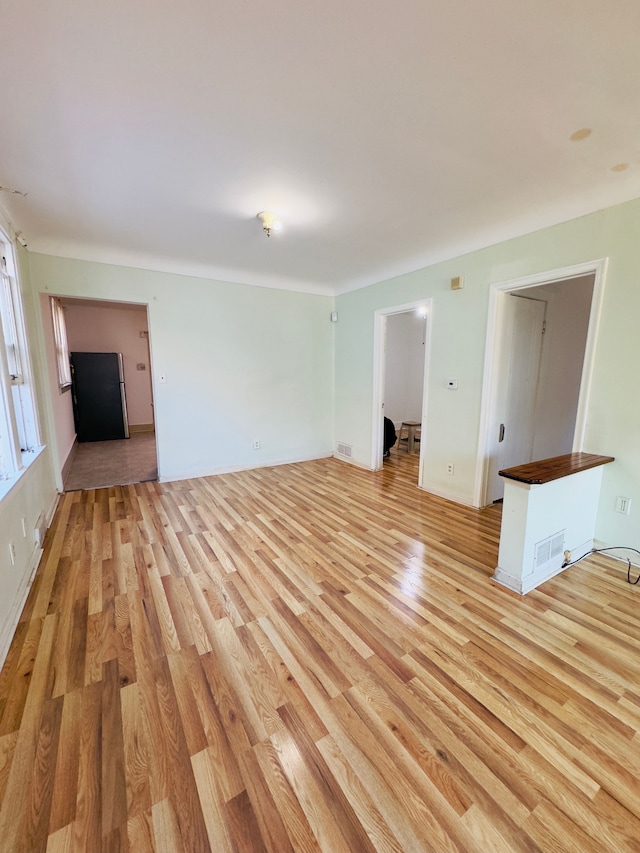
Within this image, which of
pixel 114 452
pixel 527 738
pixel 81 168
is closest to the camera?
pixel 527 738

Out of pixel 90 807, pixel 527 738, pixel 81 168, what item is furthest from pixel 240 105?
pixel 527 738

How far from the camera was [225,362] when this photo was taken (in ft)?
14.8

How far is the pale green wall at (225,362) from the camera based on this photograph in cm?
391

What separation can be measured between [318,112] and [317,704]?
280cm

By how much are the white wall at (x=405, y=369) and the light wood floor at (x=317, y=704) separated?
499cm

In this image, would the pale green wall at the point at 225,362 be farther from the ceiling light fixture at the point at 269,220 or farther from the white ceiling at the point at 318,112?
the ceiling light fixture at the point at 269,220

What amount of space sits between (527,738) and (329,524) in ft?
6.47

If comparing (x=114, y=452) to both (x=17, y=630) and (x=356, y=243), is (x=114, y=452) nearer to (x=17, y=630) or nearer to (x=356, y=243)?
(x=17, y=630)

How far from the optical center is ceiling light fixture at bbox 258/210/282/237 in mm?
2718

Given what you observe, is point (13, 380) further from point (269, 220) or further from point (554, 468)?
point (554, 468)

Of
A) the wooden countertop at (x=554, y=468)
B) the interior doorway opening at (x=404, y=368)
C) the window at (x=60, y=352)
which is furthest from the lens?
the interior doorway opening at (x=404, y=368)

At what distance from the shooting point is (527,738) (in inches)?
50.3

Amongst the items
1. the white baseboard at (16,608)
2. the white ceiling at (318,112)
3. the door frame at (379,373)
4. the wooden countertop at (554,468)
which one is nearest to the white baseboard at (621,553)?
the wooden countertop at (554,468)

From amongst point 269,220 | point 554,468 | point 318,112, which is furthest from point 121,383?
point 554,468
